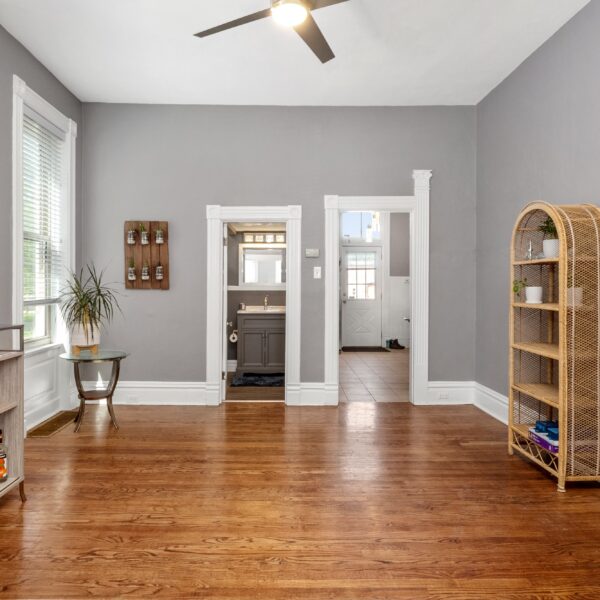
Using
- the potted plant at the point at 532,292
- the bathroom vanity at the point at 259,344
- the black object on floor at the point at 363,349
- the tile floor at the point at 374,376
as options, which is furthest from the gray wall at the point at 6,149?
the black object on floor at the point at 363,349

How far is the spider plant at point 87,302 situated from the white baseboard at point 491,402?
3.83m

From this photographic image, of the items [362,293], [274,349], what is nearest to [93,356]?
[274,349]

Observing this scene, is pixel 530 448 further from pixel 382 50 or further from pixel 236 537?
pixel 382 50

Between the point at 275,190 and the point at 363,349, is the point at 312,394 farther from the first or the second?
the point at 363,349

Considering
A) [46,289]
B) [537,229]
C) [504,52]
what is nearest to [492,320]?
[537,229]

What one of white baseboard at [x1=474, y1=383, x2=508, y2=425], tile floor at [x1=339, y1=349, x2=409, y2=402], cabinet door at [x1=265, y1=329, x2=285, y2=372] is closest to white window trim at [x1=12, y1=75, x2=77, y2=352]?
cabinet door at [x1=265, y1=329, x2=285, y2=372]

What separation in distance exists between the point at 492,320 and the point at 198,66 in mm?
3614

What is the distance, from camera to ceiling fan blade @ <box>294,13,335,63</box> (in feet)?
8.82

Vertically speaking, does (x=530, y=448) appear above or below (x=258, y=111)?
below

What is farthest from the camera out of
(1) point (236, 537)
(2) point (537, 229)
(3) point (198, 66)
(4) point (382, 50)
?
(3) point (198, 66)

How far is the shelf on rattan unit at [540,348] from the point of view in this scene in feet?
9.56

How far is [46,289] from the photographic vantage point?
171 inches

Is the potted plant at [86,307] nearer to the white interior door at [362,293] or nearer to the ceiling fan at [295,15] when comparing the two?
the ceiling fan at [295,15]

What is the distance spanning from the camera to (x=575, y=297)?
2.76 meters
